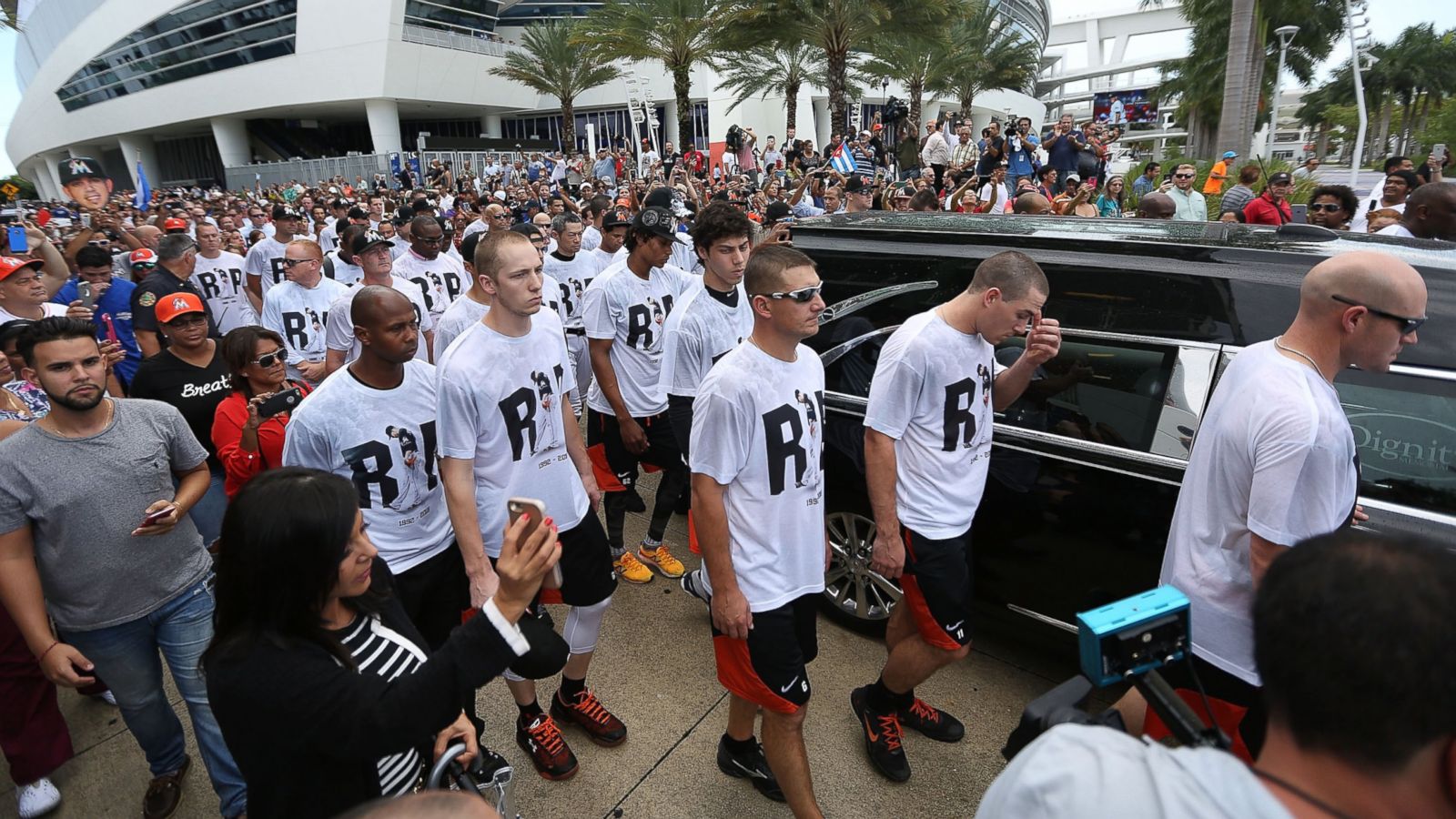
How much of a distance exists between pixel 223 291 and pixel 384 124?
4578cm

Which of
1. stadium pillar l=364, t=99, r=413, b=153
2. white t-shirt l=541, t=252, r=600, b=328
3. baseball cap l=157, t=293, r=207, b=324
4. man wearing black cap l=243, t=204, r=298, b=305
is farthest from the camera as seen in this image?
stadium pillar l=364, t=99, r=413, b=153

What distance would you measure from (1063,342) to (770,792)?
2.28m

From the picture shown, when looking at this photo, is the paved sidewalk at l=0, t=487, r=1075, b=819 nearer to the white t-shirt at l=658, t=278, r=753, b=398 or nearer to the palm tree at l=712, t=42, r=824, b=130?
the white t-shirt at l=658, t=278, r=753, b=398

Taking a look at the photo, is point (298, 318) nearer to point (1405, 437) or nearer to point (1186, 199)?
point (1405, 437)

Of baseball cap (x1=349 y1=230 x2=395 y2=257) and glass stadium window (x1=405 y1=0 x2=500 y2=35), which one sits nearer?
baseball cap (x1=349 y1=230 x2=395 y2=257)

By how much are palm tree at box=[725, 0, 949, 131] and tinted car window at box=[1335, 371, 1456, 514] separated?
18.6m

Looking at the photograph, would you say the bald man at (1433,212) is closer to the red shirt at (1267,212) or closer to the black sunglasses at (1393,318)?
the red shirt at (1267,212)

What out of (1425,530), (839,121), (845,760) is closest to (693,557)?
(845,760)

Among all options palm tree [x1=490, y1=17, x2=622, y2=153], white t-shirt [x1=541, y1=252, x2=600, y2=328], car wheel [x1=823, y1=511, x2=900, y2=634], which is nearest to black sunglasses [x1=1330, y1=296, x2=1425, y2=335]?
car wheel [x1=823, y1=511, x2=900, y2=634]

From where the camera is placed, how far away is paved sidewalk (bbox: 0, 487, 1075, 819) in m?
3.00

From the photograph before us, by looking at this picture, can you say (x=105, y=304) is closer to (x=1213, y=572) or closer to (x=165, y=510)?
(x=165, y=510)

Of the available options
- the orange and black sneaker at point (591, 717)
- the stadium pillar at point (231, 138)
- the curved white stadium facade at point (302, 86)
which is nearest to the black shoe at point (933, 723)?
the orange and black sneaker at point (591, 717)

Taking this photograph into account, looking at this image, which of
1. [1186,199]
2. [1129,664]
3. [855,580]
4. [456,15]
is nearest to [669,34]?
[1186,199]

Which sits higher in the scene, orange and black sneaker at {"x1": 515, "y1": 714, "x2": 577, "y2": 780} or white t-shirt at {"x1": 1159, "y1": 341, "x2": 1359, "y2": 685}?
white t-shirt at {"x1": 1159, "y1": 341, "x2": 1359, "y2": 685}
